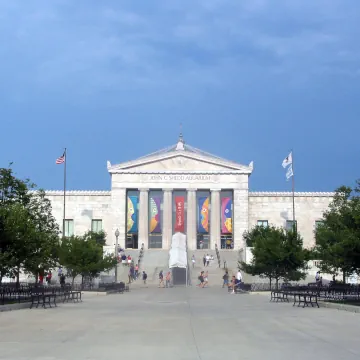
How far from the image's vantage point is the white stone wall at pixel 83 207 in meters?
85.0

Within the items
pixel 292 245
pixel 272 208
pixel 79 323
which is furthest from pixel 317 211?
pixel 79 323

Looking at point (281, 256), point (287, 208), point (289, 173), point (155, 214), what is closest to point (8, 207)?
point (281, 256)

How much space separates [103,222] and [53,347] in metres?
73.2

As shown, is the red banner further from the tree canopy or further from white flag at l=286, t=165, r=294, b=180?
the tree canopy

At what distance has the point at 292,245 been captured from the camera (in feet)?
130

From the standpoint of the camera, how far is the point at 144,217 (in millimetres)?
80375

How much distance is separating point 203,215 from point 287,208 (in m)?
13.0

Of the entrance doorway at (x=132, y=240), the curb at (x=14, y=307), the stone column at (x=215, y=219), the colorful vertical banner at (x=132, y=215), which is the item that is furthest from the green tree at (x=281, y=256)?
the entrance doorway at (x=132, y=240)

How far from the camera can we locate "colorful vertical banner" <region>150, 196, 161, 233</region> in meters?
77.5

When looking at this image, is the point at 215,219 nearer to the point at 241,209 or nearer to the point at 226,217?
the point at 226,217

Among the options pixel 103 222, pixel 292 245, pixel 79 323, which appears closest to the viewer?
pixel 79 323

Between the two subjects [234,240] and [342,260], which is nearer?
[342,260]

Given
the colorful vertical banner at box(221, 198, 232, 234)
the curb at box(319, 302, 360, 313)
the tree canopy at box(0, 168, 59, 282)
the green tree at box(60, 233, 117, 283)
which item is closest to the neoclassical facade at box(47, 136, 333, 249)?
the colorful vertical banner at box(221, 198, 232, 234)

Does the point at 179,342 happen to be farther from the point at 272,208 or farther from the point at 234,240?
the point at 272,208
